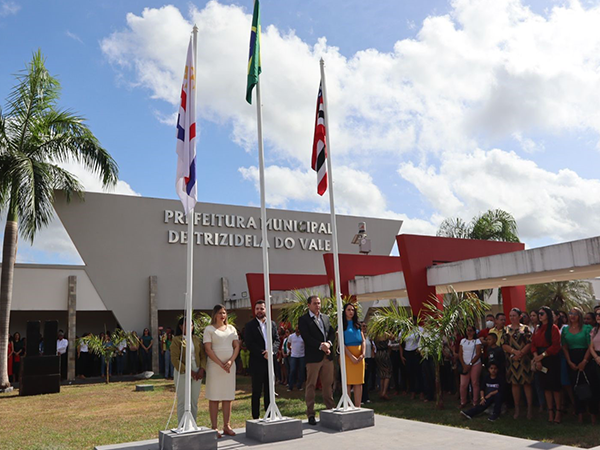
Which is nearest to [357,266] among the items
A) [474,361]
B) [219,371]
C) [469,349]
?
[469,349]

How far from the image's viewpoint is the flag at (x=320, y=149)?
7.85 m

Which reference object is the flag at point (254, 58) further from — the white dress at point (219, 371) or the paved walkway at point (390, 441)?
the paved walkway at point (390, 441)

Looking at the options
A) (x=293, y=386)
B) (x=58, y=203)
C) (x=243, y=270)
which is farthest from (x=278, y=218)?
(x=293, y=386)

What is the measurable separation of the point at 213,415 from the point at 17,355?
1367cm

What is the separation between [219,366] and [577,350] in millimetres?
4982

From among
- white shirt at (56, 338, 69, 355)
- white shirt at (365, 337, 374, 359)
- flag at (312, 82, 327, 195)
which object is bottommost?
white shirt at (365, 337, 374, 359)

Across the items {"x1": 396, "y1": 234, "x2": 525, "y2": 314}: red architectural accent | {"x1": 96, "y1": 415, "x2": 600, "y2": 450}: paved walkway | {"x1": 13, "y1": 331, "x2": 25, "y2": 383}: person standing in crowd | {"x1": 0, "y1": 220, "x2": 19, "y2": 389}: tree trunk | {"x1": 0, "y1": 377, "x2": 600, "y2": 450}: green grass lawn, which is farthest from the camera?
{"x1": 13, "y1": 331, "x2": 25, "y2": 383}: person standing in crowd

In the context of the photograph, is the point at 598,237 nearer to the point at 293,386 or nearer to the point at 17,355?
the point at 293,386

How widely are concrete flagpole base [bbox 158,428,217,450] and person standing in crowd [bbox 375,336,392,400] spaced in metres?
5.84

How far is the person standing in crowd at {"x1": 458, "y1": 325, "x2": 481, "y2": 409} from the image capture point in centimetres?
891

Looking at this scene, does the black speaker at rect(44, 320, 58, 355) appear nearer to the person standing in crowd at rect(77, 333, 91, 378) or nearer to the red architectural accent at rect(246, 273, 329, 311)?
the person standing in crowd at rect(77, 333, 91, 378)

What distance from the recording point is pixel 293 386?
1385cm

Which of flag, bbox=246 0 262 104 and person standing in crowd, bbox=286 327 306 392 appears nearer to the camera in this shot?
flag, bbox=246 0 262 104

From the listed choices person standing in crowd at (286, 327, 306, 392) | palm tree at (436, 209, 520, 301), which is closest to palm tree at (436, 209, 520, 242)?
palm tree at (436, 209, 520, 301)
